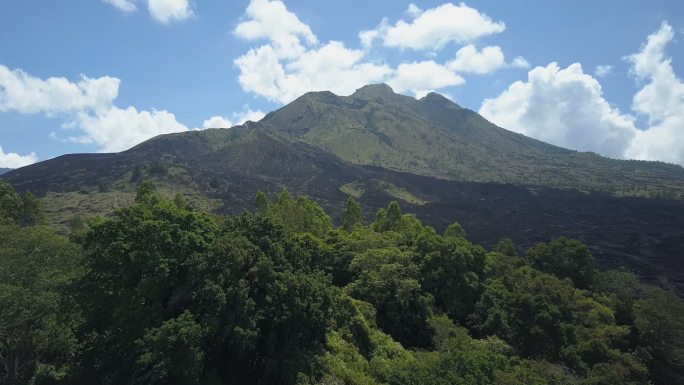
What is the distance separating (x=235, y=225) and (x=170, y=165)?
Result: 6372 inches

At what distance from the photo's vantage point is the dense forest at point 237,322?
2422 centimetres

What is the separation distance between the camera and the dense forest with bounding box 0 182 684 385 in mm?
24219

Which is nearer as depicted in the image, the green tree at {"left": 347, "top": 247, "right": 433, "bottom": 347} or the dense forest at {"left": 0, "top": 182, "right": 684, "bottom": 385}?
the dense forest at {"left": 0, "top": 182, "right": 684, "bottom": 385}

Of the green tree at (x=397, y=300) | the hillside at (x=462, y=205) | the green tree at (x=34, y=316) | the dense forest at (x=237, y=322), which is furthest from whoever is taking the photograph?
the hillside at (x=462, y=205)

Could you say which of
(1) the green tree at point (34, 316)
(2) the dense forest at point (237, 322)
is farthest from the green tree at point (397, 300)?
(1) the green tree at point (34, 316)

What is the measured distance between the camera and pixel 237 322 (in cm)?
2419

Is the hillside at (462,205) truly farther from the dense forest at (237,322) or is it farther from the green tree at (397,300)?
the green tree at (397,300)

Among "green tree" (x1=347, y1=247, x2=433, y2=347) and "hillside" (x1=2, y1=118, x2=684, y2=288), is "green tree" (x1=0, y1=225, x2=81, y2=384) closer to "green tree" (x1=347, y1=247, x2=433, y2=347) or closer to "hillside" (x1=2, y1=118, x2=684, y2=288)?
"green tree" (x1=347, y1=247, x2=433, y2=347)

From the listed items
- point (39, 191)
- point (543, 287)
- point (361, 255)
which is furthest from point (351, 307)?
point (39, 191)

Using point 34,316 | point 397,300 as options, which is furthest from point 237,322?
point 397,300

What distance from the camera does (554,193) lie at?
193 meters

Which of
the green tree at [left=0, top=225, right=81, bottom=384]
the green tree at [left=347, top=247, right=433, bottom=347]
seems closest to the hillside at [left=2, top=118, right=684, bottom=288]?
the green tree at [left=347, top=247, right=433, bottom=347]

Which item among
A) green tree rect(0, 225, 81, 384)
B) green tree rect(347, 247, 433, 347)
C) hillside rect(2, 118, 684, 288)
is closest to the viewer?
green tree rect(0, 225, 81, 384)

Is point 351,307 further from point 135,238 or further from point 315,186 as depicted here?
point 315,186
